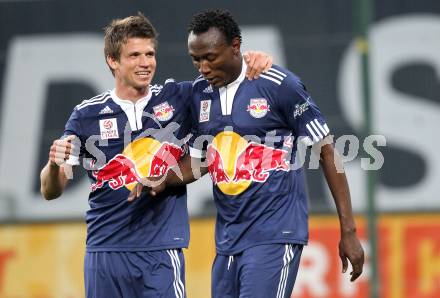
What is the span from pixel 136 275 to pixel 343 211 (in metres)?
1.20

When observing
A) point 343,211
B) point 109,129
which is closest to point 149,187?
point 109,129

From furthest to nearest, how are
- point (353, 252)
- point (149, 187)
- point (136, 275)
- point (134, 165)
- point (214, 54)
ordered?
point (134, 165)
point (136, 275)
point (149, 187)
point (214, 54)
point (353, 252)

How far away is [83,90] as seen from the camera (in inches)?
431

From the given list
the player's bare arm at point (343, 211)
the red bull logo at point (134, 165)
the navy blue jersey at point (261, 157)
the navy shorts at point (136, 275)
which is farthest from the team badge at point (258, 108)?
the navy shorts at point (136, 275)

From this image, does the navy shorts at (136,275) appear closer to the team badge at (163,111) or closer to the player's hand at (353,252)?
the team badge at (163,111)

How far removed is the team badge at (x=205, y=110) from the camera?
18.5 feet

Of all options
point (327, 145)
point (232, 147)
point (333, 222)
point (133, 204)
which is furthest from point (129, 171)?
point (333, 222)

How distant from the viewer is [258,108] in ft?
18.0

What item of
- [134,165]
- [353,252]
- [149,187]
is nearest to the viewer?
[353,252]

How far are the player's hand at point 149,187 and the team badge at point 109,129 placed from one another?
324 mm

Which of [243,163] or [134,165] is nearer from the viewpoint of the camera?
[243,163]

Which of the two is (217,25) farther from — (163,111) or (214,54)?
(163,111)

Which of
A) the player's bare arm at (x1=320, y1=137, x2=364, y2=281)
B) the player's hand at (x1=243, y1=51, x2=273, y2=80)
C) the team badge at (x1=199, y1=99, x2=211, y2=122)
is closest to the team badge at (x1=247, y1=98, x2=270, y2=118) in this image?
the player's hand at (x1=243, y1=51, x2=273, y2=80)

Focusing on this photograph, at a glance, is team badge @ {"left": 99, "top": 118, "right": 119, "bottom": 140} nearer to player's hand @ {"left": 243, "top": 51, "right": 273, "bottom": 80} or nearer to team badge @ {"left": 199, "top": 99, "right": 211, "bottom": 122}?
team badge @ {"left": 199, "top": 99, "right": 211, "bottom": 122}
